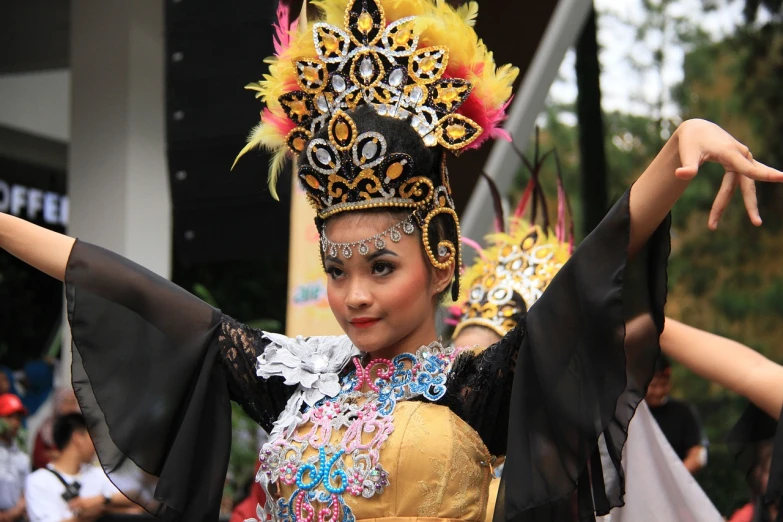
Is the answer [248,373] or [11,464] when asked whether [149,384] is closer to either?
[248,373]

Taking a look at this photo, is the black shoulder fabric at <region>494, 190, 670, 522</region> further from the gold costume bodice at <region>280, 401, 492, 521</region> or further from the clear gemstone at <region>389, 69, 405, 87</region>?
the clear gemstone at <region>389, 69, 405, 87</region>

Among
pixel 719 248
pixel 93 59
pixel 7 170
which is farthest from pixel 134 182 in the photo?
pixel 719 248

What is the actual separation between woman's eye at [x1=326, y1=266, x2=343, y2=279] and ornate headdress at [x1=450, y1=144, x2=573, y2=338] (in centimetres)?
169

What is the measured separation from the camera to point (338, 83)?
2.78 m

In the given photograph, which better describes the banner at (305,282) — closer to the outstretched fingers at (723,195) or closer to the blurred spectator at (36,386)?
the outstretched fingers at (723,195)

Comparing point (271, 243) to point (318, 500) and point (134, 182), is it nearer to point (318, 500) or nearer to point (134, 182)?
point (318, 500)

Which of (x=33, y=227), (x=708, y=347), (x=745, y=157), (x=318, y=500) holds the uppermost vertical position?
(x=745, y=157)

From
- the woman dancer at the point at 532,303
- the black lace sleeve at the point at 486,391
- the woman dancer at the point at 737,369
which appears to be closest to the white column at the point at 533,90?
the woman dancer at the point at 532,303

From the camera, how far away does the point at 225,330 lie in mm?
2871

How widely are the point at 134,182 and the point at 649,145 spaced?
1075 cm

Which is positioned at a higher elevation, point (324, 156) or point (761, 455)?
point (324, 156)

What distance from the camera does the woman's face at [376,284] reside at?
2648mm

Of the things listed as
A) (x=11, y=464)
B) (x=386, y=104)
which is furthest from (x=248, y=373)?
(x=11, y=464)

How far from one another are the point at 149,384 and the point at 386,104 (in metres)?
0.84
